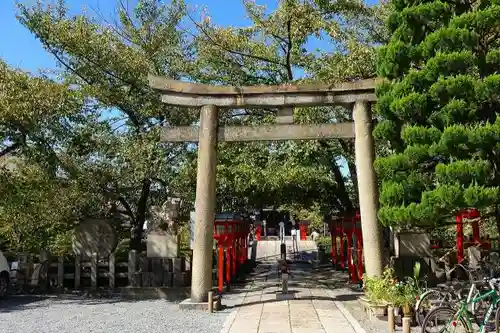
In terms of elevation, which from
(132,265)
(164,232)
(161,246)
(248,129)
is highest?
(248,129)

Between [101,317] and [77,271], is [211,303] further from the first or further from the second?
[77,271]

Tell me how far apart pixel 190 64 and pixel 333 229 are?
923 cm

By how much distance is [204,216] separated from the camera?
10.8 metres

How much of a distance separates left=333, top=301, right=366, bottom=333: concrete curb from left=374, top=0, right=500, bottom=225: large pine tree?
1.91m

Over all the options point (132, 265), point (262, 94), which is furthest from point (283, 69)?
point (132, 265)

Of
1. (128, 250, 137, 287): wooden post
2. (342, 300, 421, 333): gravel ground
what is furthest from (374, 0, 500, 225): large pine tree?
(128, 250, 137, 287): wooden post

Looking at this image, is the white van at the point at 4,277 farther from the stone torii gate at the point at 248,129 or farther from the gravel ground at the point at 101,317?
the stone torii gate at the point at 248,129

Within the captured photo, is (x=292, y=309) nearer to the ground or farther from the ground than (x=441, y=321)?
nearer to the ground

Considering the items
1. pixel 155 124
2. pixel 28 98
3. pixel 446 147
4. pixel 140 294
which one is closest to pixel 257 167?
pixel 155 124

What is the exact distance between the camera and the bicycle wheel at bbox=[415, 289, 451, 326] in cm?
825

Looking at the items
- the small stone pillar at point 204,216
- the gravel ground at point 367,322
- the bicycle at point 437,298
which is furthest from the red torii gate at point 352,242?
the bicycle at point 437,298

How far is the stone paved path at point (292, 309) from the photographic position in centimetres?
864

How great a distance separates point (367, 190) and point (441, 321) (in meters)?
3.51

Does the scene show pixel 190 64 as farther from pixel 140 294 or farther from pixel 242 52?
pixel 140 294
